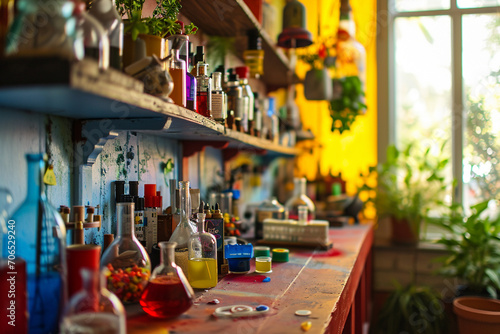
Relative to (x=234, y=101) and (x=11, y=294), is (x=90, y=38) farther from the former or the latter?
(x=234, y=101)

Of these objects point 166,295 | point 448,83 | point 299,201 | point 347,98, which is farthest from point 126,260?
point 448,83

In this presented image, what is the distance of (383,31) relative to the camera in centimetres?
402

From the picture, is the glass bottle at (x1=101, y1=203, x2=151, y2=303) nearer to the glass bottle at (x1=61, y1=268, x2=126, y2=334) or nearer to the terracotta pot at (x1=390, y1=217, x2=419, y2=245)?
the glass bottle at (x1=61, y1=268, x2=126, y2=334)

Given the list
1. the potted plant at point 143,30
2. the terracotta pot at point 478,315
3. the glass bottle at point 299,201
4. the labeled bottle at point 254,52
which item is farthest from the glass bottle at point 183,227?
the terracotta pot at point 478,315

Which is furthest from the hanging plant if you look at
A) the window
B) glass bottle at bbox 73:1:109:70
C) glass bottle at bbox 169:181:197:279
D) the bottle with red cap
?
glass bottle at bbox 73:1:109:70

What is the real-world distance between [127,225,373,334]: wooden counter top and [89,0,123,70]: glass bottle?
0.64m

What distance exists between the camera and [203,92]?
1.60 meters

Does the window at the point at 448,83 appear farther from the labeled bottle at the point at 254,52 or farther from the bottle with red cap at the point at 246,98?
the bottle with red cap at the point at 246,98

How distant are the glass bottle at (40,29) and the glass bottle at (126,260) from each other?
49 cm

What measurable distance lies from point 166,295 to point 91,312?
318 millimetres

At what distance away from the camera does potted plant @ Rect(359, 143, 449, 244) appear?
3.59m

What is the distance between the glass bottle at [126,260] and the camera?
1.21 meters

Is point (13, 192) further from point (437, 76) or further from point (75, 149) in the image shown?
point (437, 76)

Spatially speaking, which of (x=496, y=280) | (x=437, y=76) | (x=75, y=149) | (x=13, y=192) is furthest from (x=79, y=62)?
(x=437, y=76)
